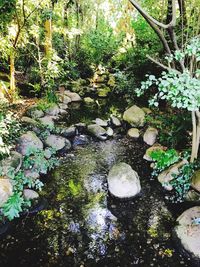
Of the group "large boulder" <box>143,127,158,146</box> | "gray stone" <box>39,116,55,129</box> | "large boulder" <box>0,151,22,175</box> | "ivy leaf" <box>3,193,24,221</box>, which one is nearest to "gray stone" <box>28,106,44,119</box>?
"gray stone" <box>39,116,55,129</box>

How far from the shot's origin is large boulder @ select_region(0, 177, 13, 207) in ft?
16.6

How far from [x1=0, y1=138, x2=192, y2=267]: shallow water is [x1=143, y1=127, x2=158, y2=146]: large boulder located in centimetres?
176

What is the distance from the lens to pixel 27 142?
7.08m

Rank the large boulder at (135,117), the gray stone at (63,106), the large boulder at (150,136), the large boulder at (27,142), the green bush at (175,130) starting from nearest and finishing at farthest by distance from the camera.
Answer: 1. the large boulder at (27,142)
2. the green bush at (175,130)
3. the large boulder at (150,136)
4. the large boulder at (135,117)
5. the gray stone at (63,106)

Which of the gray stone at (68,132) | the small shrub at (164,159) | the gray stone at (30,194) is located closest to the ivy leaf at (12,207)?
the gray stone at (30,194)

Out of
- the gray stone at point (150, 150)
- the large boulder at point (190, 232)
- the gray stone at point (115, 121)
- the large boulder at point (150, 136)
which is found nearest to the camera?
the large boulder at point (190, 232)

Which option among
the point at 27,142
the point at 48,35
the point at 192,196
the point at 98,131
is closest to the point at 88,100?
the point at 48,35

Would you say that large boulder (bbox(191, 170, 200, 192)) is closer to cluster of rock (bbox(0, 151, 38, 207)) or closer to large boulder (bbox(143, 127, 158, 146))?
large boulder (bbox(143, 127, 158, 146))

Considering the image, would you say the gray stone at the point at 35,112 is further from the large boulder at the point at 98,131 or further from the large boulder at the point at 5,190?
the large boulder at the point at 5,190

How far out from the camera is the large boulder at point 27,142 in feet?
22.6

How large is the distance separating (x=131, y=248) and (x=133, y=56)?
8151mm

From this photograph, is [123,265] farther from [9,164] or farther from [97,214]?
[9,164]

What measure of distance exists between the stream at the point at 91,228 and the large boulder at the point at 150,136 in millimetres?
1627

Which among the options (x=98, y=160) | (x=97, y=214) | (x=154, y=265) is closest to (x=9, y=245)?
(x=97, y=214)
